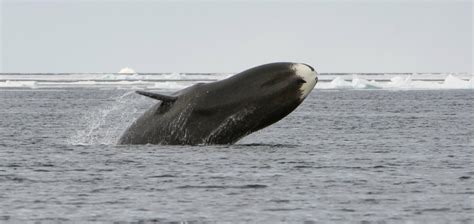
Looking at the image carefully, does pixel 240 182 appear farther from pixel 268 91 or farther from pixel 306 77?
pixel 306 77

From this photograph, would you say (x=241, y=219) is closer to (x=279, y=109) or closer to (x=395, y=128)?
(x=279, y=109)

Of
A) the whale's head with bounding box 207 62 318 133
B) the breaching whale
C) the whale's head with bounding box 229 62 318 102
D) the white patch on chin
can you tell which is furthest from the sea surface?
the white patch on chin

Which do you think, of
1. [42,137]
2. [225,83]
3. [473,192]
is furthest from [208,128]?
[42,137]

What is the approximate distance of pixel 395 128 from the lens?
146ft

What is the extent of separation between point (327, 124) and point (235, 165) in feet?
75.5

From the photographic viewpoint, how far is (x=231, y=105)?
84.8 feet

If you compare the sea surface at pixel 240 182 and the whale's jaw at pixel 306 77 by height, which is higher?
the whale's jaw at pixel 306 77

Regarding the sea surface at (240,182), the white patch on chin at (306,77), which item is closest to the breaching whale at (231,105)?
the white patch on chin at (306,77)

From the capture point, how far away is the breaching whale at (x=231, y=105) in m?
25.5

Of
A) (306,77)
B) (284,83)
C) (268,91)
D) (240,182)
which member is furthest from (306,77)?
(240,182)

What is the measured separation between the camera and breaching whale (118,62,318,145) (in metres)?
25.5

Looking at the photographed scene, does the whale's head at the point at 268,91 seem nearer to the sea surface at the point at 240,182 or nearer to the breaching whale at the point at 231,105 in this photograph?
the breaching whale at the point at 231,105

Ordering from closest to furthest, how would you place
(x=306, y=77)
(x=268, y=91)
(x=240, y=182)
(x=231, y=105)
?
(x=240, y=182) → (x=306, y=77) → (x=268, y=91) → (x=231, y=105)

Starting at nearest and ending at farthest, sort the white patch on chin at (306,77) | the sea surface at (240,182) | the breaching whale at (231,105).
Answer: the sea surface at (240,182)
the white patch on chin at (306,77)
the breaching whale at (231,105)
